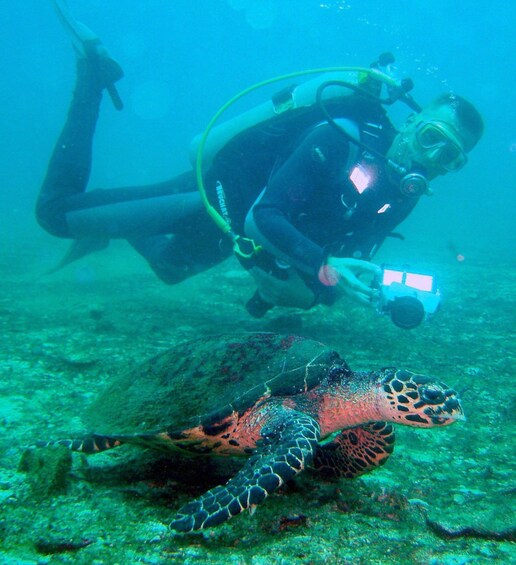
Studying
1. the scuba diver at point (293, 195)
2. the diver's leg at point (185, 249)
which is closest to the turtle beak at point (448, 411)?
the scuba diver at point (293, 195)

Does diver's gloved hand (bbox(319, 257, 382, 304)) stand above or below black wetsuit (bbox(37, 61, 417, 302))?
below

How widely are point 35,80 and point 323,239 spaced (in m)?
117

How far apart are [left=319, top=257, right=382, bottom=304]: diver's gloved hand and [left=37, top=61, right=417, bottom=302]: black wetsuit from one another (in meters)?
0.11

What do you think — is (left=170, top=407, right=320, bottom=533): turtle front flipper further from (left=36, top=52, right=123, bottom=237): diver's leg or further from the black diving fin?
the black diving fin

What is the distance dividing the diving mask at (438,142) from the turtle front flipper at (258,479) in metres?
3.82

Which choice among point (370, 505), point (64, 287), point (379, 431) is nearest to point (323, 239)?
point (379, 431)

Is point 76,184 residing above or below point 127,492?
above

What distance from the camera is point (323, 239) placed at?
4.77m

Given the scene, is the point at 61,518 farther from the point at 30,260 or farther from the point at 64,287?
the point at 30,260

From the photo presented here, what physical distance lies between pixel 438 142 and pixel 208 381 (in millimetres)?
3961

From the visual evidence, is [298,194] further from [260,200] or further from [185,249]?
[185,249]

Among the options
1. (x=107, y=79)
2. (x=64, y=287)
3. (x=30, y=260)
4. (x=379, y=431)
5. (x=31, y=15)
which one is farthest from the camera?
(x=31, y=15)

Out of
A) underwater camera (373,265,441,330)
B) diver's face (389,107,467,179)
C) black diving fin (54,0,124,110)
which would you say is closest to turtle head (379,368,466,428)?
underwater camera (373,265,441,330)

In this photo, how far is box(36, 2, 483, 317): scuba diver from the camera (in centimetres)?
416
